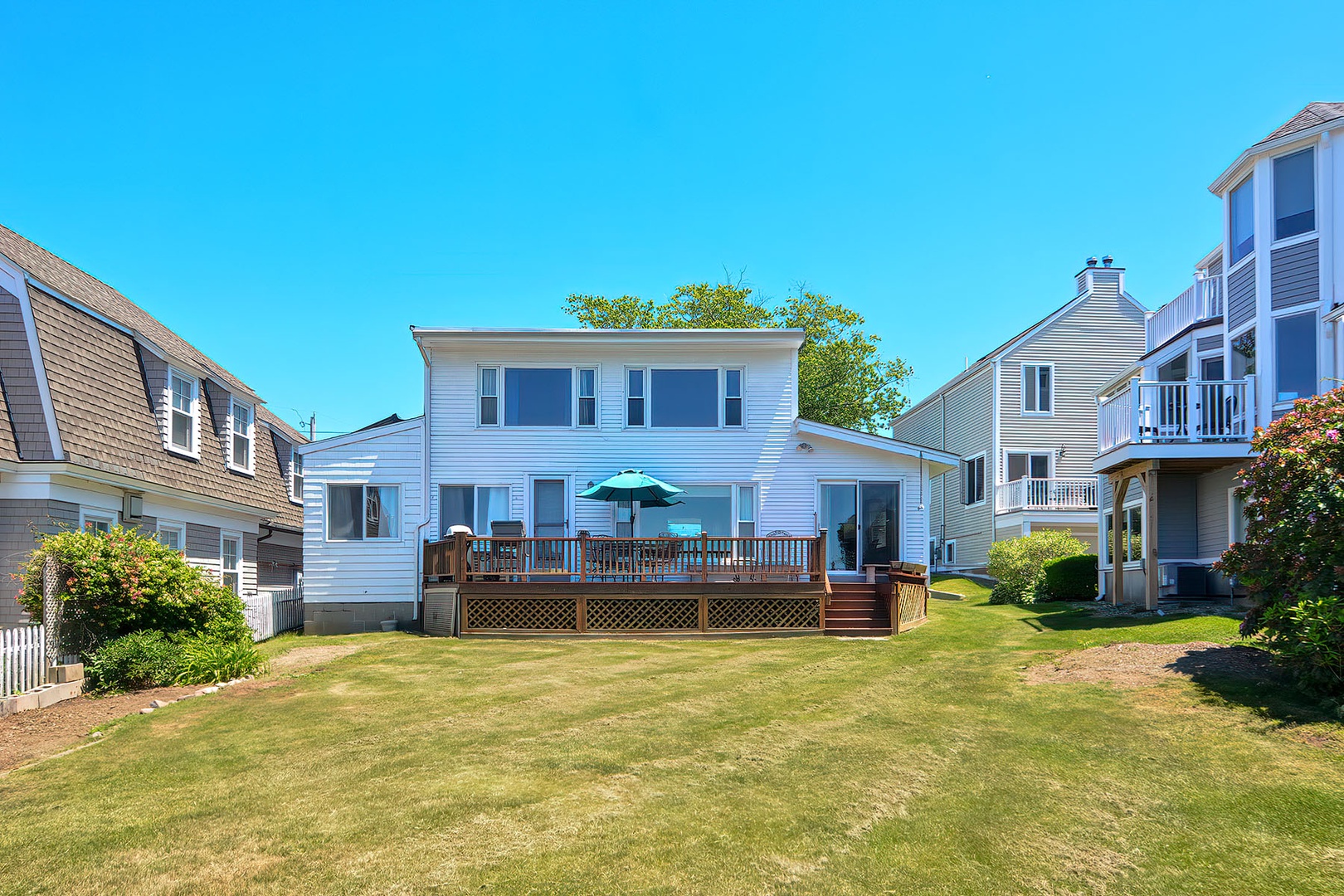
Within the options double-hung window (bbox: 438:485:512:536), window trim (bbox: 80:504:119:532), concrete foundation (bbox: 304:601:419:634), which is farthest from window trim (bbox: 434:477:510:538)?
window trim (bbox: 80:504:119:532)

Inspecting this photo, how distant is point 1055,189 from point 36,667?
19.2m

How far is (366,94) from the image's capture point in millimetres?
17594

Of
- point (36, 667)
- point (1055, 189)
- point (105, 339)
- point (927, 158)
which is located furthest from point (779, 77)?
point (36, 667)

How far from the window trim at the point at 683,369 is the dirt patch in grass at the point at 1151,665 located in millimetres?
9712

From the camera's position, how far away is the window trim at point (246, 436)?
20.1m

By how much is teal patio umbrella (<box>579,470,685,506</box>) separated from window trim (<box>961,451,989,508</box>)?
1376 cm

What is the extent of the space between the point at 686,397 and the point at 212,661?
1126 cm

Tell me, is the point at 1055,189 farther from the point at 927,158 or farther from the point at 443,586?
the point at 443,586

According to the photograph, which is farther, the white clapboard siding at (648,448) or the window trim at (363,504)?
the white clapboard siding at (648,448)

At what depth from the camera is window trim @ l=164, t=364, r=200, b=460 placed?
56.7 feet

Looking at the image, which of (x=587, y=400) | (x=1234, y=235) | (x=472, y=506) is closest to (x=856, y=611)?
(x=587, y=400)

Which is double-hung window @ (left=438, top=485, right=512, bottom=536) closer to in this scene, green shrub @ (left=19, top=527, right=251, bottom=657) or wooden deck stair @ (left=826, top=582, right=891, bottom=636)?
green shrub @ (left=19, top=527, right=251, bottom=657)

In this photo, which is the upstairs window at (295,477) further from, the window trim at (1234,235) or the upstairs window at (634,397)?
the window trim at (1234,235)

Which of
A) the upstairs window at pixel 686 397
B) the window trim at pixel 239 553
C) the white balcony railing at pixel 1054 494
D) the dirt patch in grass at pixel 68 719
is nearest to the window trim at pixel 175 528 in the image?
the window trim at pixel 239 553
